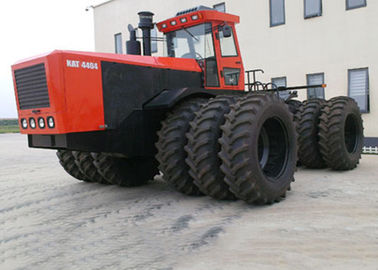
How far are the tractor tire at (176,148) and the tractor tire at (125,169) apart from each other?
1242 millimetres

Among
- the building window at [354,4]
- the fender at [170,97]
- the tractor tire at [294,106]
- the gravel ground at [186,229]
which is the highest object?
the building window at [354,4]

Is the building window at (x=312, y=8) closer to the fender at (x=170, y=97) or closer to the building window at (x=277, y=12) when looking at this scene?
the building window at (x=277, y=12)

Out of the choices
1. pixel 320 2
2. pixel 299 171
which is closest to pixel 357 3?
pixel 320 2

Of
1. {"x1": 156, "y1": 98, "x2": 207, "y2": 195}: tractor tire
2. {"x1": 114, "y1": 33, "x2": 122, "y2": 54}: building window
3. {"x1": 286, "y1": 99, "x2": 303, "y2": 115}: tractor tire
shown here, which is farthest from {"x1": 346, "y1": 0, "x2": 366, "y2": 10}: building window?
{"x1": 114, "y1": 33, "x2": 122, "y2": 54}: building window

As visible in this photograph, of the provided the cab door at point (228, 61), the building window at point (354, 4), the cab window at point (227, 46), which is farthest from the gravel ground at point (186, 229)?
the building window at point (354, 4)

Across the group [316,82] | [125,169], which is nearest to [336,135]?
[125,169]

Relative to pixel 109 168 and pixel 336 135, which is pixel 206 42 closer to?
pixel 109 168

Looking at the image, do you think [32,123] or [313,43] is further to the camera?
[313,43]

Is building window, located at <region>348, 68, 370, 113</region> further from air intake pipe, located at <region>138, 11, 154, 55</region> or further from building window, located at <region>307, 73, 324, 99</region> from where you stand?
air intake pipe, located at <region>138, 11, 154, 55</region>

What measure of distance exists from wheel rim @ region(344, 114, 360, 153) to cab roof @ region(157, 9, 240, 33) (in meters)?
3.49

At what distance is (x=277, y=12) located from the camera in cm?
1329

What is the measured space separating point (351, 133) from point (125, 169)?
16.5 ft

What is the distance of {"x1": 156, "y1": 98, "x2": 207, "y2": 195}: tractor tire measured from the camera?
5.07m

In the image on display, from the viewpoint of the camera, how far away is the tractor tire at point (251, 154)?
4.57m
